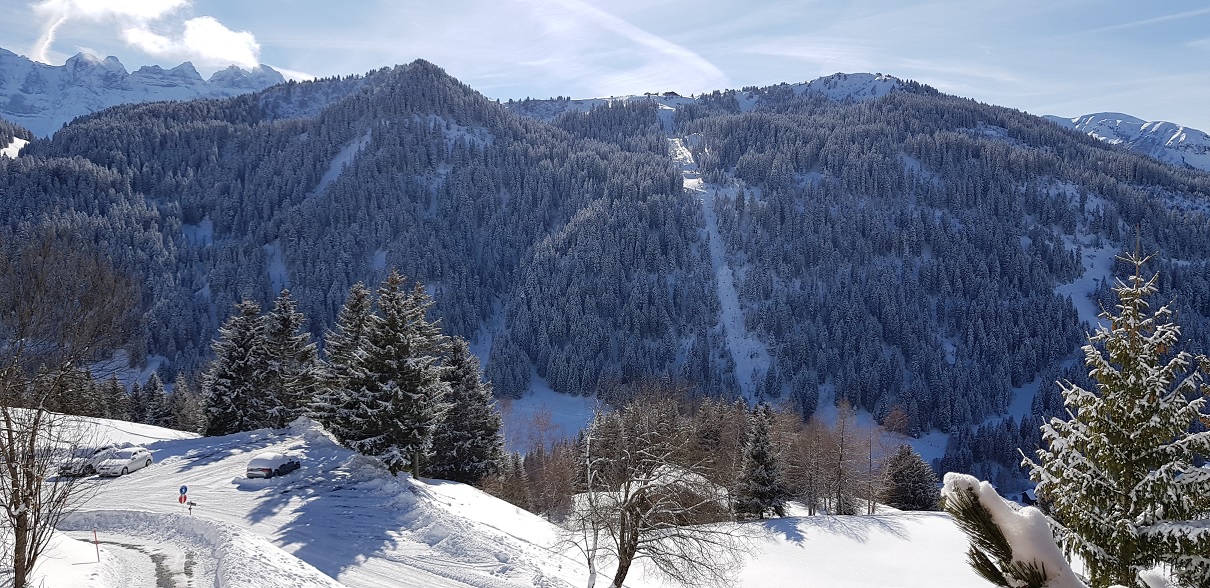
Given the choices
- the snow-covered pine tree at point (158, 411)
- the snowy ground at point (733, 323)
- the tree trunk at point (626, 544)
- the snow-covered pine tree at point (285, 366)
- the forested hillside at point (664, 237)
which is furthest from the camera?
the forested hillside at point (664, 237)

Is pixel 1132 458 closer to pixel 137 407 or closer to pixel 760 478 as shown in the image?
pixel 760 478

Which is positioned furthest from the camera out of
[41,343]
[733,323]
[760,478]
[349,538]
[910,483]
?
[733,323]

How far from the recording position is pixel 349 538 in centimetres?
1952

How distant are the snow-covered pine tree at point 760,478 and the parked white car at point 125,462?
102 ft

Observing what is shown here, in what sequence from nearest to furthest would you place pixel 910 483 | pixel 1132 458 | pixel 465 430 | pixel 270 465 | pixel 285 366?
pixel 1132 458, pixel 270 465, pixel 465 430, pixel 285 366, pixel 910 483

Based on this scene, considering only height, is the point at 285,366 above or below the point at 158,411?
above

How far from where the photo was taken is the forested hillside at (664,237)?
111 meters

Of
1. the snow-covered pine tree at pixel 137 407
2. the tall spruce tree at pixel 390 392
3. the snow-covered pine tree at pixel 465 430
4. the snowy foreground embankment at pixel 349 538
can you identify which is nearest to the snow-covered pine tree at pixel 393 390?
the tall spruce tree at pixel 390 392

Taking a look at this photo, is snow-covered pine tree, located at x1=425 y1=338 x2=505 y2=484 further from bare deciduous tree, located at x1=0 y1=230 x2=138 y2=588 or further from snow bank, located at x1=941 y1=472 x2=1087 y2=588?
snow bank, located at x1=941 y1=472 x2=1087 y2=588

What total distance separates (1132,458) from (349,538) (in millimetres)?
20602

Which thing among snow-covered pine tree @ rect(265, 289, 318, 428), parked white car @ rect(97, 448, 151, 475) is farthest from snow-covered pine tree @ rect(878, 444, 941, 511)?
parked white car @ rect(97, 448, 151, 475)

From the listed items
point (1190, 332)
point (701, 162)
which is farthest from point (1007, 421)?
point (701, 162)

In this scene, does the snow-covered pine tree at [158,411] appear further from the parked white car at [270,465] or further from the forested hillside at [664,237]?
the forested hillside at [664,237]

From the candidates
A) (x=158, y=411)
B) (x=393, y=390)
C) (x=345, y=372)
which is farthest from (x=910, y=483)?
(x=158, y=411)
